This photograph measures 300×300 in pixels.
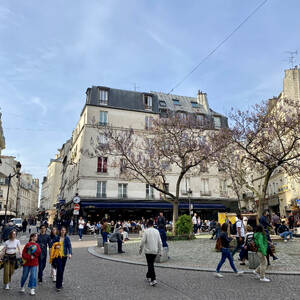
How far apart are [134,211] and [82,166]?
7607 mm

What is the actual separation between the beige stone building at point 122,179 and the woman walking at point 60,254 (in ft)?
73.5

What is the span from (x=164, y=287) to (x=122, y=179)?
1041 inches

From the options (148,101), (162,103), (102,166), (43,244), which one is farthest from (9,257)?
(162,103)

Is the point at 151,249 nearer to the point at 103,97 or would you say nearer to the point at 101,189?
the point at 101,189

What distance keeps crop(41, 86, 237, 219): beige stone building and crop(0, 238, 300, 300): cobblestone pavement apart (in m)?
21.6

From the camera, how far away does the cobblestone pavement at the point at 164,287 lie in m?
5.96

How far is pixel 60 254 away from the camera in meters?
6.87

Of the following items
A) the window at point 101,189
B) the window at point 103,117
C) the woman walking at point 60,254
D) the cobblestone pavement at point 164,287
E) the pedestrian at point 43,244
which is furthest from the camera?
the window at point 103,117

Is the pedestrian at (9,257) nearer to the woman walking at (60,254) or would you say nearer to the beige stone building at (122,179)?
the woman walking at (60,254)

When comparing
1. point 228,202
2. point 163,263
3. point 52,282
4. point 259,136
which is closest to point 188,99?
point 228,202

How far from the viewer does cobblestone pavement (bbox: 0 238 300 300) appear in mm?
5961

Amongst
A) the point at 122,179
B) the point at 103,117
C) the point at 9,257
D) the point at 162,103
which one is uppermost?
the point at 162,103

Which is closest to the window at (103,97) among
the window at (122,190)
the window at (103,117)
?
the window at (103,117)

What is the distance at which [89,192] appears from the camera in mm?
31906
